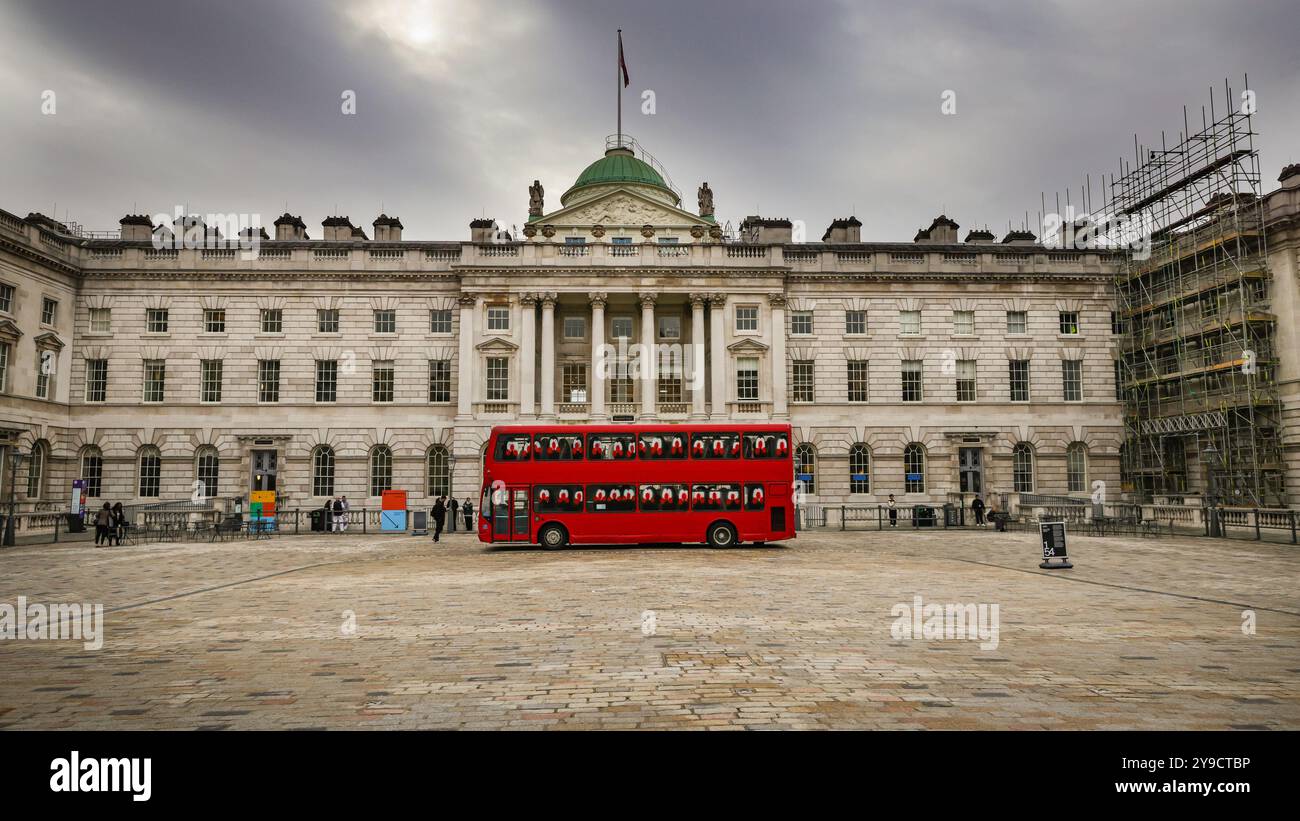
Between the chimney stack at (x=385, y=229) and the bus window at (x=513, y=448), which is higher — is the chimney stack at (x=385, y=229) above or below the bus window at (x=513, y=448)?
above

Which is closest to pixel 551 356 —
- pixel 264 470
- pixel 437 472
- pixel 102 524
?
pixel 437 472

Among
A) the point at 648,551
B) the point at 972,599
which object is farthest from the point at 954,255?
the point at 972,599

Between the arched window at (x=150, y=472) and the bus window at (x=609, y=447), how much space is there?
89.0 ft

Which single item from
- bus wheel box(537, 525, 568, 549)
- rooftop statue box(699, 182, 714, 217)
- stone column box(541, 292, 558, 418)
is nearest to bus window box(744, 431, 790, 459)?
bus wheel box(537, 525, 568, 549)

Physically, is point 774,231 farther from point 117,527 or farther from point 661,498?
point 117,527

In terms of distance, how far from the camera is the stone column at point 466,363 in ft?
129

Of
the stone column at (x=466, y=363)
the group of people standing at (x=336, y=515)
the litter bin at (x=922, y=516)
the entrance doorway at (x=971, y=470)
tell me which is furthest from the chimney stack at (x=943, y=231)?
the group of people standing at (x=336, y=515)

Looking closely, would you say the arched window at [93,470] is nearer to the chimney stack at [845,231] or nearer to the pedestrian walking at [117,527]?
the pedestrian walking at [117,527]

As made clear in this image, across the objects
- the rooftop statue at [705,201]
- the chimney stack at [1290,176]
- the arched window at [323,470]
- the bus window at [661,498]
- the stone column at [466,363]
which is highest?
the rooftop statue at [705,201]

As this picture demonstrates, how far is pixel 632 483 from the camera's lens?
24.9 meters

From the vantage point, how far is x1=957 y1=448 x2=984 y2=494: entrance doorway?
41031 millimetres

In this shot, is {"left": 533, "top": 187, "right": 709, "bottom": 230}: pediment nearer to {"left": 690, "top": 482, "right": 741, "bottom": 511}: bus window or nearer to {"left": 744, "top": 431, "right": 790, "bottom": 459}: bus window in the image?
{"left": 744, "top": 431, "right": 790, "bottom": 459}: bus window

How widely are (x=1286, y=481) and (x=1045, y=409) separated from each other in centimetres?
1091

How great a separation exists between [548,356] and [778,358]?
39.8 ft
